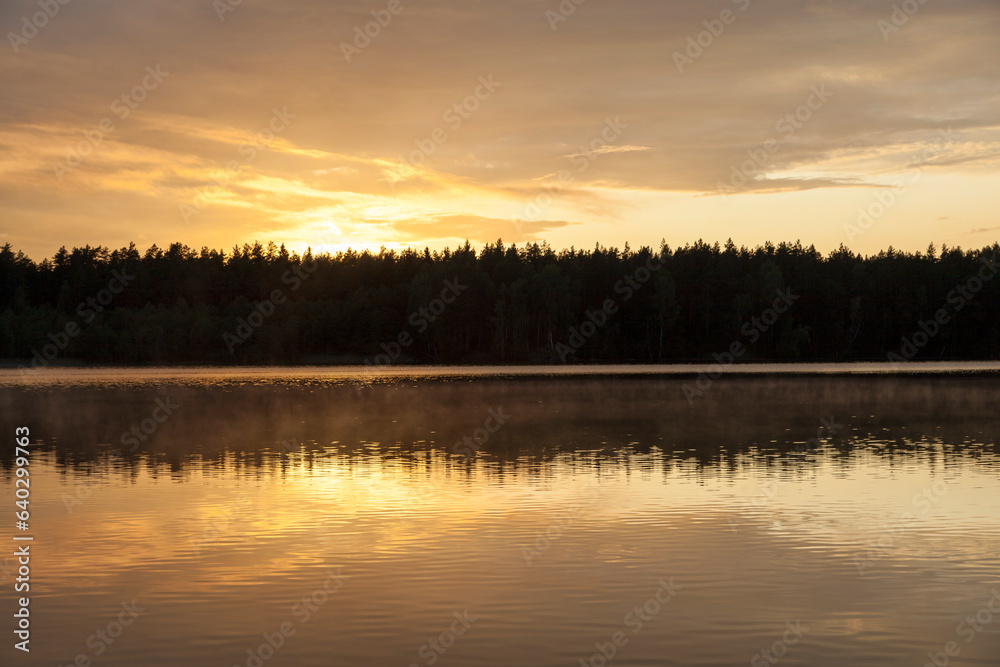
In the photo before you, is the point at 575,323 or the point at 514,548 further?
the point at 575,323

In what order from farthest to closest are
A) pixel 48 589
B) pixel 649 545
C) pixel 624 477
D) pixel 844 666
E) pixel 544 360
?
1. pixel 544 360
2. pixel 624 477
3. pixel 649 545
4. pixel 48 589
5. pixel 844 666

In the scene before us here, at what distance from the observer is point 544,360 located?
172m

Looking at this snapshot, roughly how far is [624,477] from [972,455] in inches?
535

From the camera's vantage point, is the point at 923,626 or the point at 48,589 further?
the point at 48,589

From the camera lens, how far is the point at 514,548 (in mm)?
19250

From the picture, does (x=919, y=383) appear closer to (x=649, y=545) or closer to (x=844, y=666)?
(x=649, y=545)

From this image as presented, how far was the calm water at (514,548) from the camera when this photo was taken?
1338cm

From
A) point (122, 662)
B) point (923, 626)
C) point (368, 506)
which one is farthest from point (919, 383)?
point (122, 662)

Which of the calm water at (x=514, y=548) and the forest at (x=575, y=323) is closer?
the calm water at (x=514, y=548)

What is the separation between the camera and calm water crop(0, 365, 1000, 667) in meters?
13.4

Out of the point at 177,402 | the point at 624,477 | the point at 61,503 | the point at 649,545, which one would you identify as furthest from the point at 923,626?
the point at 177,402

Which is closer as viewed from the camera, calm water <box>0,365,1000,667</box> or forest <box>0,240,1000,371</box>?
calm water <box>0,365,1000,667</box>

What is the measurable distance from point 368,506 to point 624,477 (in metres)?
8.40

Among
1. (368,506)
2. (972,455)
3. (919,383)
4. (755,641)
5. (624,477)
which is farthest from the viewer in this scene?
(919,383)
